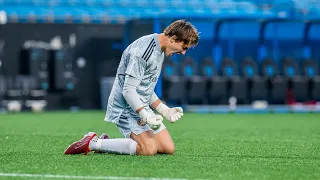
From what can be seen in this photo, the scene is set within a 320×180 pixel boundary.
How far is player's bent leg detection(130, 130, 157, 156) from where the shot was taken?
6.85m

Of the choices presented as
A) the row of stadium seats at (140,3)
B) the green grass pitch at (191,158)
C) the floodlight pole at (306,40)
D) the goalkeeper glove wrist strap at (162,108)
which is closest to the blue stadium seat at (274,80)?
the floodlight pole at (306,40)

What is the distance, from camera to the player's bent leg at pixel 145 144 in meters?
6.85

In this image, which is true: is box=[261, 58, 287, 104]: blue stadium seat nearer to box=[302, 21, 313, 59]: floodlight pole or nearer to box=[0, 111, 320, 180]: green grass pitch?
box=[302, 21, 313, 59]: floodlight pole

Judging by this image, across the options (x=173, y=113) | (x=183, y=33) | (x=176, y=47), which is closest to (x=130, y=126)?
(x=173, y=113)

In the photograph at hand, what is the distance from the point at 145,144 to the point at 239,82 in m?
12.8

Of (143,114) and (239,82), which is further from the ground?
(143,114)

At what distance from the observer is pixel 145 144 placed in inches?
270

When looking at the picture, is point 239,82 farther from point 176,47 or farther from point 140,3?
point 176,47

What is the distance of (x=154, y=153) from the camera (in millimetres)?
6918

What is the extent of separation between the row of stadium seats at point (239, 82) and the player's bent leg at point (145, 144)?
1205 centimetres

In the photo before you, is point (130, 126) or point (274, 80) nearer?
point (130, 126)

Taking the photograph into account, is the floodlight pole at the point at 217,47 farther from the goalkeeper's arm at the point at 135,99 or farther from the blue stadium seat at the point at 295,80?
the goalkeeper's arm at the point at 135,99

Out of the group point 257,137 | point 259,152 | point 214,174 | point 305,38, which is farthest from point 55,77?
point 214,174

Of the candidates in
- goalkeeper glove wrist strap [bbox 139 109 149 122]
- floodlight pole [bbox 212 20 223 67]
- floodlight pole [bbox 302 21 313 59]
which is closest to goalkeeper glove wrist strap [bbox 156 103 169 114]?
goalkeeper glove wrist strap [bbox 139 109 149 122]
